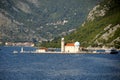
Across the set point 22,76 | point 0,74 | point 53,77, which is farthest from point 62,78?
point 0,74

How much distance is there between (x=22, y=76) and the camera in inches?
5197

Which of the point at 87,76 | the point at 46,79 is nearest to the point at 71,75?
the point at 87,76

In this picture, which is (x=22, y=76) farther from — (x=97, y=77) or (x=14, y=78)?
(x=97, y=77)

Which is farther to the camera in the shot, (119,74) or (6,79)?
(119,74)

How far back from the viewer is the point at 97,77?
131 meters

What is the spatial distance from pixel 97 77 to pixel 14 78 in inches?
905

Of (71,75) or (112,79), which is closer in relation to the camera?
(112,79)

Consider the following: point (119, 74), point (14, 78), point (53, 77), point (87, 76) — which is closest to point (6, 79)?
point (14, 78)

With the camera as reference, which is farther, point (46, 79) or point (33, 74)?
point (33, 74)

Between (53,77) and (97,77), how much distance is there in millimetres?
12228

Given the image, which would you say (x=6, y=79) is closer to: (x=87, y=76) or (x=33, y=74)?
(x=33, y=74)

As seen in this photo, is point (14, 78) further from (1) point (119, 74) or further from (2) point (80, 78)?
(1) point (119, 74)

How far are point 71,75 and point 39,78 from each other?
12.9m

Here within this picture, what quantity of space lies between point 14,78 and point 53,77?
1085 centimetres
